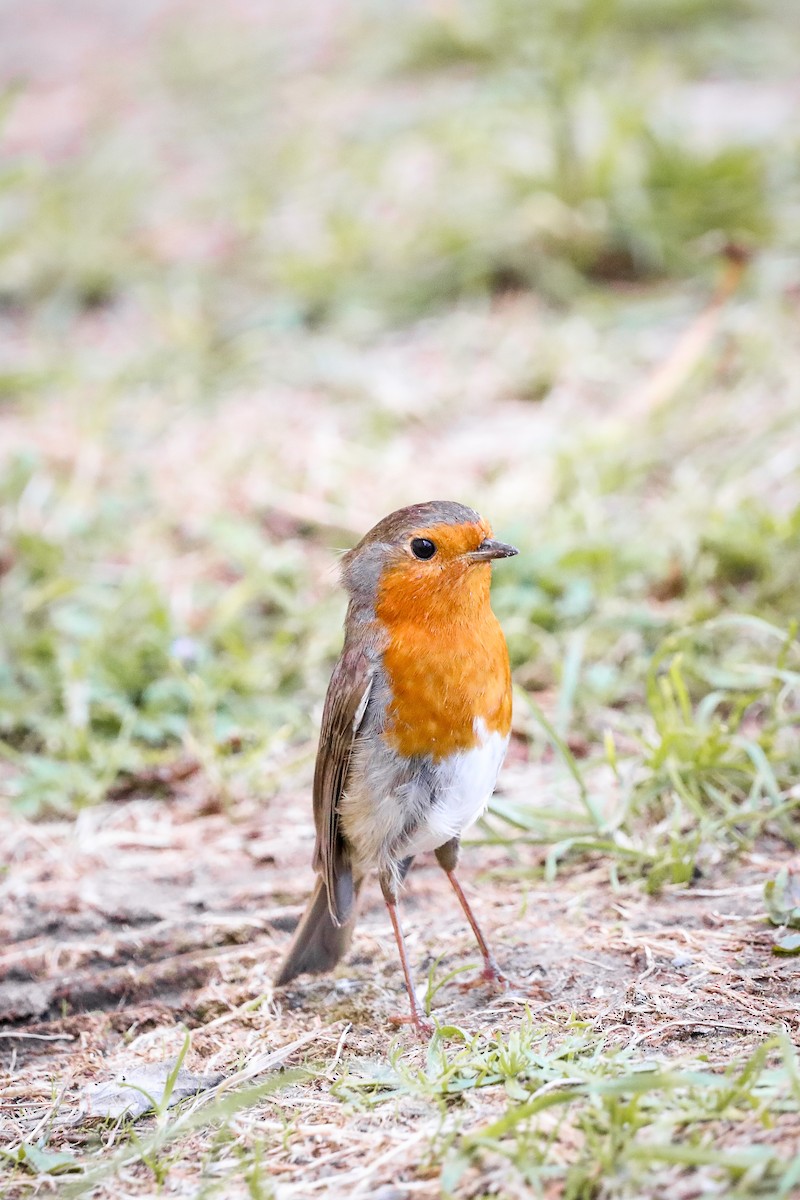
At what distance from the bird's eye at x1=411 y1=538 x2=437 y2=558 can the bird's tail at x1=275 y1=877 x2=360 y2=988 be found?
78cm

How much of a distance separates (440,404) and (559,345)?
0.68 metres

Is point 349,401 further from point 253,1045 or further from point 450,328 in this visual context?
point 253,1045

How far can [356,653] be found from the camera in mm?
2879

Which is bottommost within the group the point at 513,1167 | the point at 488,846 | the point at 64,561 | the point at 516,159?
the point at 488,846

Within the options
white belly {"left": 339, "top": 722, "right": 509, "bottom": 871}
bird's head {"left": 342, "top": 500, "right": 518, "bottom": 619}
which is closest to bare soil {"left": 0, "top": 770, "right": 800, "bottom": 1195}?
white belly {"left": 339, "top": 722, "right": 509, "bottom": 871}

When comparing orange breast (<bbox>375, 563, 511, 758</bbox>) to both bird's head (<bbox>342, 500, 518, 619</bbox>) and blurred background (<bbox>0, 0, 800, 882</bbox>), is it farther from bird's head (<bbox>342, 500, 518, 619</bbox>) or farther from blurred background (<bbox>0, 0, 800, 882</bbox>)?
blurred background (<bbox>0, 0, 800, 882</bbox>)

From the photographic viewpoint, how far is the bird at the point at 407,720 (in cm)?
Answer: 274

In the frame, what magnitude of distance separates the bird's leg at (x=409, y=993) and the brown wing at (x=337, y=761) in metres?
0.12

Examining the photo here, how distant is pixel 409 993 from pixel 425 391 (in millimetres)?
3961

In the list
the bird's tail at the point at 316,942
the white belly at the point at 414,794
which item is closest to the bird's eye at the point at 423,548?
the white belly at the point at 414,794

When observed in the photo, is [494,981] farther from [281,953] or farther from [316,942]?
[281,953]

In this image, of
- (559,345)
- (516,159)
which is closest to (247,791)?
(559,345)

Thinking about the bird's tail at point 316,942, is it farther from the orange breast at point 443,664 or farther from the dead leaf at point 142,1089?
the orange breast at point 443,664

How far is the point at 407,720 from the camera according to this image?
2750 millimetres
